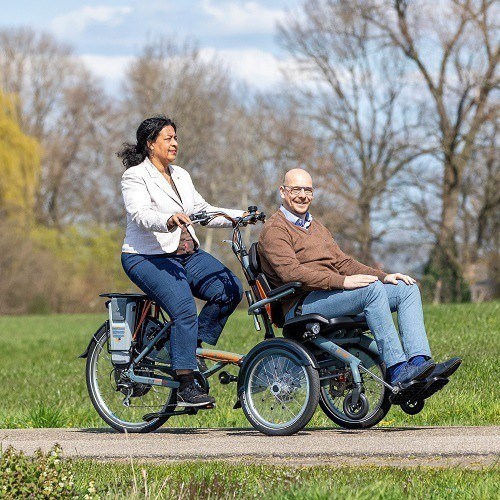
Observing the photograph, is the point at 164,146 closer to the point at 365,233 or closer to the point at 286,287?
the point at 286,287

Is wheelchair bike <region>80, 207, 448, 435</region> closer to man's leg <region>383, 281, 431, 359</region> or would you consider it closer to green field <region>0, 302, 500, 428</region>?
man's leg <region>383, 281, 431, 359</region>

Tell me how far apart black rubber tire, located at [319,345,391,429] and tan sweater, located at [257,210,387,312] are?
0.50 meters

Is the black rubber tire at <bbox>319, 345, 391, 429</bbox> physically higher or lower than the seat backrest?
lower

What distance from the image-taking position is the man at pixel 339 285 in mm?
6914

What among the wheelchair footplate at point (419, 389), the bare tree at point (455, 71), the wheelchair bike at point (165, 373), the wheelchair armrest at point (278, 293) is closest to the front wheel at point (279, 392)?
the wheelchair bike at point (165, 373)

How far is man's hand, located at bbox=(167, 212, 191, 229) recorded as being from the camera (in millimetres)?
7137

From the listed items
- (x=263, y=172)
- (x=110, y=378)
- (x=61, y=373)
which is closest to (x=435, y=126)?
(x=263, y=172)

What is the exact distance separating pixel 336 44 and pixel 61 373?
2982 cm

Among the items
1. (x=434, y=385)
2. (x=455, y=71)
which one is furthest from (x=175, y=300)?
(x=455, y=71)

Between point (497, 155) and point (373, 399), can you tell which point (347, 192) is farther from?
point (373, 399)

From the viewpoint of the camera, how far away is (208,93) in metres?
54.1

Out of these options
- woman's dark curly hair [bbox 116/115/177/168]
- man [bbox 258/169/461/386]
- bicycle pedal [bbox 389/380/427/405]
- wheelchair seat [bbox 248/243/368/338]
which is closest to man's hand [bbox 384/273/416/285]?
man [bbox 258/169/461/386]

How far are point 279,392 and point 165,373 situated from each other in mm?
1023

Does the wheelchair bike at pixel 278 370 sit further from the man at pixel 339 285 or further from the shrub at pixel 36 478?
the shrub at pixel 36 478
